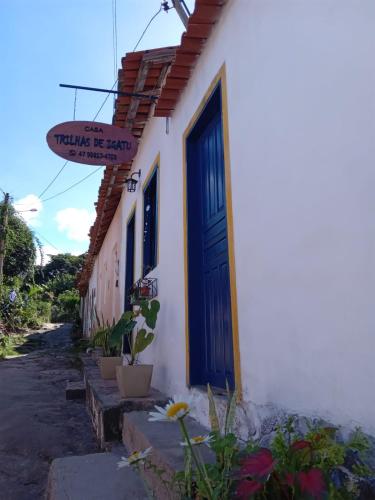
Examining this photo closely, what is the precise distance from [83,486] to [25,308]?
1873 centimetres

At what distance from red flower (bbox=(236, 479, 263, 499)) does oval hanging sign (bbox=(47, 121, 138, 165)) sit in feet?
12.1

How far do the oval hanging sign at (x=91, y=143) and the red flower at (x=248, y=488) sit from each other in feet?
12.1

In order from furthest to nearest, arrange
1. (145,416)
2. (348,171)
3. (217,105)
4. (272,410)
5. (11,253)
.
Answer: (11,253)
(217,105)
(145,416)
(272,410)
(348,171)

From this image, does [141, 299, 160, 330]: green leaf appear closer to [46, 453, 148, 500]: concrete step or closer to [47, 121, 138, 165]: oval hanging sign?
[46, 453, 148, 500]: concrete step

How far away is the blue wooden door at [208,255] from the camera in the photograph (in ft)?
9.37

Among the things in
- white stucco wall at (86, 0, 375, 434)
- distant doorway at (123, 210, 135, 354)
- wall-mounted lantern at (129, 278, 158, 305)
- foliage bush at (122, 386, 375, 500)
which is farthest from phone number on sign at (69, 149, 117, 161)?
foliage bush at (122, 386, 375, 500)

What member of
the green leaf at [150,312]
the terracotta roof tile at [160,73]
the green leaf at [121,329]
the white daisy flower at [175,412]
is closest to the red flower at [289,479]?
the white daisy flower at [175,412]

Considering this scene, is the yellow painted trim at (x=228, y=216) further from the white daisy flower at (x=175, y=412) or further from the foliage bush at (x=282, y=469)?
the white daisy flower at (x=175, y=412)

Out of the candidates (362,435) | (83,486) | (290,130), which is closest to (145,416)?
(83,486)

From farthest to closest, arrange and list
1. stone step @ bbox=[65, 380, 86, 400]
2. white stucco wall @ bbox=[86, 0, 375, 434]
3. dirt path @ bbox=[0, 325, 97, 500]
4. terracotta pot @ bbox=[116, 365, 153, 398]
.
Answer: stone step @ bbox=[65, 380, 86, 400], terracotta pot @ bbox=[116, 365, 153, 398], dirt path @ bbox=[0, 325, 97, 500], white stucco wall @ bbox=[86, 0, 375, 434]

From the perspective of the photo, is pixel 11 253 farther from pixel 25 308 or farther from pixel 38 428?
pixel 38 428

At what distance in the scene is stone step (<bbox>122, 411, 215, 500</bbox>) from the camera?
5.67 ft

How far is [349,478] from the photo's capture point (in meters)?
1.14

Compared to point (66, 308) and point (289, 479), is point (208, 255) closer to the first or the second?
point (289, 479)
